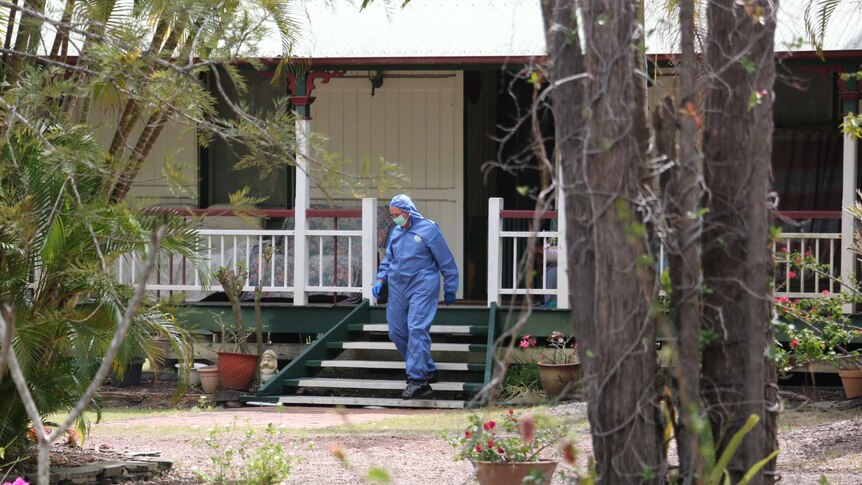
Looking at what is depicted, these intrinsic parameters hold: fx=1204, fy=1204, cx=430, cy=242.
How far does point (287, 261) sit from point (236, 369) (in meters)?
1.36

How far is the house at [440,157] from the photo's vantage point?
12.3 metres

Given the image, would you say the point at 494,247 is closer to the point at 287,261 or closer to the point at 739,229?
the point at 287,261

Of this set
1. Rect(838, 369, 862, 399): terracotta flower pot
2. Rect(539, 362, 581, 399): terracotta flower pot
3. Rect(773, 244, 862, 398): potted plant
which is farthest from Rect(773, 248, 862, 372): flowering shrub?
Rect(539, 362, 581, 399): terracotta flower pot

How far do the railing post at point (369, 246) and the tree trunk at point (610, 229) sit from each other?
801 cm

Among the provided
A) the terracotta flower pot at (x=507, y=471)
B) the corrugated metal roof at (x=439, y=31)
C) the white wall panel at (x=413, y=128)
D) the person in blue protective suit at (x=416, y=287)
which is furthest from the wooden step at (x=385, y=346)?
the terracotta flower pot at (x=507, y=471)

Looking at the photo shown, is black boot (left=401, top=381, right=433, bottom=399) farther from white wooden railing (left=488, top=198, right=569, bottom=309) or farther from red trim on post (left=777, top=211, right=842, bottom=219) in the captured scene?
red trim on post (left=777, top=211, right=842, bottom=219)

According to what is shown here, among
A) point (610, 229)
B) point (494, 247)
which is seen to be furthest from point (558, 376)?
point (610, 229)

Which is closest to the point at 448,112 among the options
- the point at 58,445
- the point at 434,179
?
the point at 434,179

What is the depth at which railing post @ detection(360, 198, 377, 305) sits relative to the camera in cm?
1258

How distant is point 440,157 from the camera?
1474 cm

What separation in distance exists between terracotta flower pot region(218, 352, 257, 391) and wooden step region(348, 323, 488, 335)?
1.11 meters

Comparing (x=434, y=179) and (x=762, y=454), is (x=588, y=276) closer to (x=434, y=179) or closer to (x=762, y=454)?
(x=762, y=454)

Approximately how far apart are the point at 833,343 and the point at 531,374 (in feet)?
11.2

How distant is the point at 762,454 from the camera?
474 centimetres
